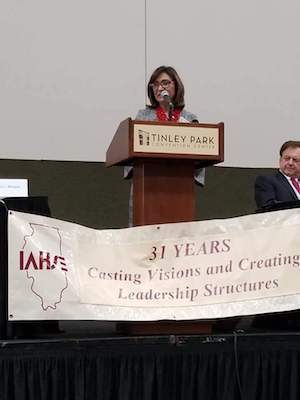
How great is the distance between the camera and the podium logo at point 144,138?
105 inches

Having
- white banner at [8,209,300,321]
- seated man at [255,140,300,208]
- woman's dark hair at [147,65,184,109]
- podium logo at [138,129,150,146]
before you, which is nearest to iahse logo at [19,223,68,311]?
white banner at [8,209,300,321]

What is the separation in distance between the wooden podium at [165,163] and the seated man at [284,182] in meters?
0.95

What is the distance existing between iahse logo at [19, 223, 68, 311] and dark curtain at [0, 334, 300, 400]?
0.20 m

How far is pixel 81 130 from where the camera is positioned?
479 centimetres

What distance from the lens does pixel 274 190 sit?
3.72 metres

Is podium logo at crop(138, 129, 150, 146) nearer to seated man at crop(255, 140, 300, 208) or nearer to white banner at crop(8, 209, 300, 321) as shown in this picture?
white banner at crop(8, 209, 300, 321)

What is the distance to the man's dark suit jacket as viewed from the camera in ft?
12.1

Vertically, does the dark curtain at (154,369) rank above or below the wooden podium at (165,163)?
below

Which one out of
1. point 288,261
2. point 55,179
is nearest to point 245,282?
point 288,261

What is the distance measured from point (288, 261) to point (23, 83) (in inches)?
107

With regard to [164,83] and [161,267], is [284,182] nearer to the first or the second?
[164,83]

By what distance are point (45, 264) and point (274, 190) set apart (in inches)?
63.9

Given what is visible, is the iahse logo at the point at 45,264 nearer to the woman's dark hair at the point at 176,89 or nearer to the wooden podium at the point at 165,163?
the wooden podium at the point at 165,163

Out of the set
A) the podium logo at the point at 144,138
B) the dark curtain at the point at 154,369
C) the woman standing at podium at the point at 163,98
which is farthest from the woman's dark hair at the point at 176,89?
the dark curtain at the point at 154,369
